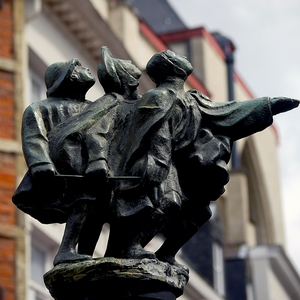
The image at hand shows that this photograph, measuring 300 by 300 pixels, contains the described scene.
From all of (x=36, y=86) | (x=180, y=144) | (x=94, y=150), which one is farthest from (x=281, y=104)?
(x=36, y=86)

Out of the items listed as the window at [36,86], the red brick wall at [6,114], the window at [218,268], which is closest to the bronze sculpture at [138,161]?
the red brick wall at [6,114]

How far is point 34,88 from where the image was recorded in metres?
23.8

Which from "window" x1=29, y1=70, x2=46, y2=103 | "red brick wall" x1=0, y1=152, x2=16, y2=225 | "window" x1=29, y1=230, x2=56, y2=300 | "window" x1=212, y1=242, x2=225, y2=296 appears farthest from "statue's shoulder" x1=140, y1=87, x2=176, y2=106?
"window" x1=212, y1=242, x2=225, y2=296

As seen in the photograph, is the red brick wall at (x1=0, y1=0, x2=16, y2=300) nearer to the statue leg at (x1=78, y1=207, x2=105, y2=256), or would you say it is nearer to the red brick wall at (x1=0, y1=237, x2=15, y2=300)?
the red brick wall at (x1=0, y1=237, x2=15, y2=300)

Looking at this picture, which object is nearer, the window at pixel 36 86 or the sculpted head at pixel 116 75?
the sculpted head at pixel 116 75

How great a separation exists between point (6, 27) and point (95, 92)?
3.14 metres

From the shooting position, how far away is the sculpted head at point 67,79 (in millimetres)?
6699

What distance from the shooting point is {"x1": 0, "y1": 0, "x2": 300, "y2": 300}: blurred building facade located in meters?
21.5

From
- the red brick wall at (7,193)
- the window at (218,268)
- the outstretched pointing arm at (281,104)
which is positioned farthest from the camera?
the window at (218,268)

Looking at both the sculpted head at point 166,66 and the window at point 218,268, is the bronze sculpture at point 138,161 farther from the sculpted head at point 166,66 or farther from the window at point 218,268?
the window at point 218,268

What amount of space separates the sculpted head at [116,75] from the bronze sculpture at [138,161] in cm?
1

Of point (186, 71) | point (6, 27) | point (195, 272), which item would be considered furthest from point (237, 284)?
point (186, 71)

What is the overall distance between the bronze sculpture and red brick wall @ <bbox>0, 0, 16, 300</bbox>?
14.2m

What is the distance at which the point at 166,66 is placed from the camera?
21.7ft
